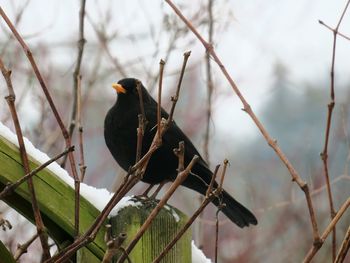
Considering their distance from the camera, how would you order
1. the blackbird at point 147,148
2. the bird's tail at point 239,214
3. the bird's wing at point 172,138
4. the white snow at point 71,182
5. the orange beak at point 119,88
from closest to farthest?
the white snow at point 71,182
the bird's tail at point 239,214
the blackbird at point 147,148
the bird's wing at point 172,138
the orange beak at point 119,88

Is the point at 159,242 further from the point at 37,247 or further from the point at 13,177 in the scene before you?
the point at 37,247

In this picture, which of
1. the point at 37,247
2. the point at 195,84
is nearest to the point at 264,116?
the point at 195,84

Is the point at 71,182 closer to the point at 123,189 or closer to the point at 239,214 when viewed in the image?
the point at 123,189

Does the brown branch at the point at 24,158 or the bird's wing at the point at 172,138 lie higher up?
the bird's wing at the point at 172,138

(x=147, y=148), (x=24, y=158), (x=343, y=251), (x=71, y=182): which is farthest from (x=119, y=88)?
(x=343, y=251)

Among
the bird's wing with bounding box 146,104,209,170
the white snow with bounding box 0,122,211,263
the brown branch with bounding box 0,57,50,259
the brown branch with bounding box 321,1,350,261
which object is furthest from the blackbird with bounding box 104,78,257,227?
the brown branch with bounding box 0,57,50,259

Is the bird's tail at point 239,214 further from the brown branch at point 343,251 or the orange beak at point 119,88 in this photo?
the brown branch at point 343,251

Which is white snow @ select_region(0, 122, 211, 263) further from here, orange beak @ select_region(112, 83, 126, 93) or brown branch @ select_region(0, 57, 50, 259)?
orange beak @ select_region(112, 83, 126, 93)

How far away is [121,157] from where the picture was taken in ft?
10.2

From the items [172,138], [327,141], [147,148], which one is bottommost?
[327,141]

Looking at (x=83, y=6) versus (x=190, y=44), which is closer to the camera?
(x=83, y=6)

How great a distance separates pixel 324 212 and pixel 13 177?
5.68 metres

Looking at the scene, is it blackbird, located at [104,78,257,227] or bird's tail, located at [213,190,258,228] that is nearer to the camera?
bird's tail, located at [213,190,258,228]

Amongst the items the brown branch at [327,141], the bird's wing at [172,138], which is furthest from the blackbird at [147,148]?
the brown branch at [327,141]
